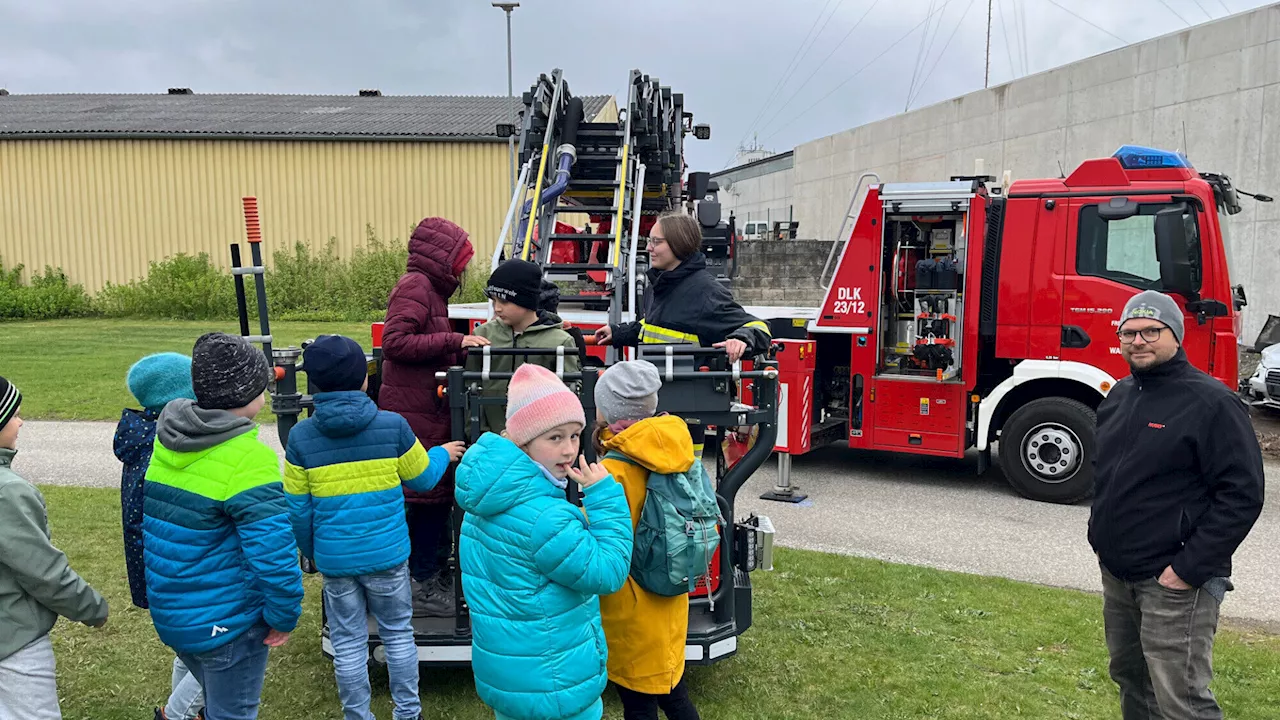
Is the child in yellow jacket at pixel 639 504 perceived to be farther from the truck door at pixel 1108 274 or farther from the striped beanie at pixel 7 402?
the truck door at pixel 1108 274

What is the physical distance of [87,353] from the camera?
53.8ft

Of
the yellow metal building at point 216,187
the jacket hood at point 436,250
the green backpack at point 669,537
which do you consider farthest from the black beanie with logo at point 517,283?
the yellow metal building at point 216,187

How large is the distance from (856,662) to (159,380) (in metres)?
3.41

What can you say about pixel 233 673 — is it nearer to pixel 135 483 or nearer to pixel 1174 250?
pixel 135 483

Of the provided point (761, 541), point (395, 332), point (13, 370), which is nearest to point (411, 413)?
point (395, 332)

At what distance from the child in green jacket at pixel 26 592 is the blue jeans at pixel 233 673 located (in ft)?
1.27

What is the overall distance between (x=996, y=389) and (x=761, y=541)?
4.96 m

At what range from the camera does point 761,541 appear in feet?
13.7

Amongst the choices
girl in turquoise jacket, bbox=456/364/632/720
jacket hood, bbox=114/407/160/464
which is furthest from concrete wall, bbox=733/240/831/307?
girl in turquoise jacket, bbox=456/364/632/720

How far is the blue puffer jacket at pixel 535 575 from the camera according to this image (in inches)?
99.2

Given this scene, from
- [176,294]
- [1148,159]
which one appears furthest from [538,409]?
[176,294]

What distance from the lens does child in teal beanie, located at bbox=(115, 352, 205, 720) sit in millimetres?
3535

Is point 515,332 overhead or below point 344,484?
overhead

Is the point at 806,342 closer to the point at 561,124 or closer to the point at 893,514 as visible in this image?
the point at 893,514
